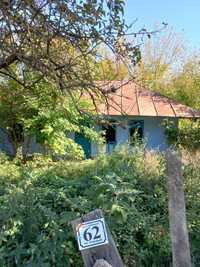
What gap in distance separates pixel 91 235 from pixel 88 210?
1.44 m

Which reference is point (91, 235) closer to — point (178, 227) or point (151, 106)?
point (178, 227)

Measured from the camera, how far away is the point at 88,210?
4289mm

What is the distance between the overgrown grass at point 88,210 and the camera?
4.02 metres

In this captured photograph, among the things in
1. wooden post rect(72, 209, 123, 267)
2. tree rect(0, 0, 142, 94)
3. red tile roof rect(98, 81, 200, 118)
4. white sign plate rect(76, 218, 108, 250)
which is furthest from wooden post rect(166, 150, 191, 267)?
red tile roof rect(98, 81, 200, 118)

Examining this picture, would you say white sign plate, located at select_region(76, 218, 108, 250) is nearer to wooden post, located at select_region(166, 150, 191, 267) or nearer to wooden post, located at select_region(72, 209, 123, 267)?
wooden post, located at select_region(72, 209, 123, 267)

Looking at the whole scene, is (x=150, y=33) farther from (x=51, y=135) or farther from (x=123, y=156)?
(x=51, y=135)

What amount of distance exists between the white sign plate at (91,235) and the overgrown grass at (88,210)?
44.5 inches

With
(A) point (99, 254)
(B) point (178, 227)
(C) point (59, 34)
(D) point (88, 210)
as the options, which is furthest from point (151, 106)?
(A) point (99, 254)

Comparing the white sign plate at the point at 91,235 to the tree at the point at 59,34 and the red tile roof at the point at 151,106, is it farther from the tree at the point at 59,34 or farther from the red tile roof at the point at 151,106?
the red tile roof at the point at 151,106

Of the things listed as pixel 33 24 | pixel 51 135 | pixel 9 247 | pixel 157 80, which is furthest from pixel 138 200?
pixel 157 80

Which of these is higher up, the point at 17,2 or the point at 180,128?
the point at 17,2

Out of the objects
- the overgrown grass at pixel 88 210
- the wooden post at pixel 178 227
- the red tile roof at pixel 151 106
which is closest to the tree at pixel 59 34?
the overgrown grass at pixel 88 210

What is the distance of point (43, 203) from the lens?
14.9ft

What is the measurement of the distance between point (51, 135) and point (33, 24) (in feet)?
35.5
